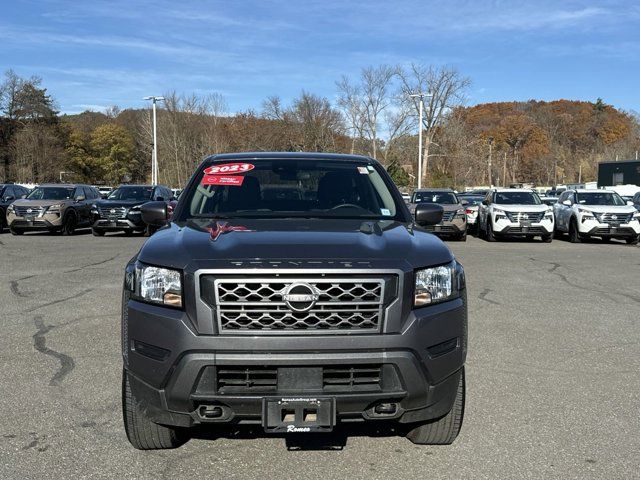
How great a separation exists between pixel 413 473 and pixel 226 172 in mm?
2604

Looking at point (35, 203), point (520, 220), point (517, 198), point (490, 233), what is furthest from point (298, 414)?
point (35, 203)

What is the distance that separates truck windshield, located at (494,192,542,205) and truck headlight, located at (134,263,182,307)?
63.2 feet

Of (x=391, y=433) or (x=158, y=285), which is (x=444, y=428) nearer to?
(x=391, y=433)

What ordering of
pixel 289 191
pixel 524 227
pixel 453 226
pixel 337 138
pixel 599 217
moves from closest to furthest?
pixel 289 191 < pixel 599 217 < pixel 524 227 < pixel 453 226 < pixel 337 138

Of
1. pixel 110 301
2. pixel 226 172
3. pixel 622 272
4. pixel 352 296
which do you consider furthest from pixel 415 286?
pixel 622 272

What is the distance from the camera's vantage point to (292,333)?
127 inches

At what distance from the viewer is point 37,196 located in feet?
73.2

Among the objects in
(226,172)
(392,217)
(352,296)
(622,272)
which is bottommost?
(622,272)

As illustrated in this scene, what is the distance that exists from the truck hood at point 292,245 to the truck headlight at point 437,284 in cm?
5

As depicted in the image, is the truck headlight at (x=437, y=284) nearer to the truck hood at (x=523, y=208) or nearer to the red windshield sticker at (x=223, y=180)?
the red windshield sticker at (x=223, y=180)

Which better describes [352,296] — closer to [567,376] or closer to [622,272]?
[567,376]

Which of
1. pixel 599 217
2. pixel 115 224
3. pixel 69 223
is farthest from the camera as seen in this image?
pixel 69 223

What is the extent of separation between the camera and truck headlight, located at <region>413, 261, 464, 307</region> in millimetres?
3443

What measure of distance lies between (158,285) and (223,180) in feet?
5.52
